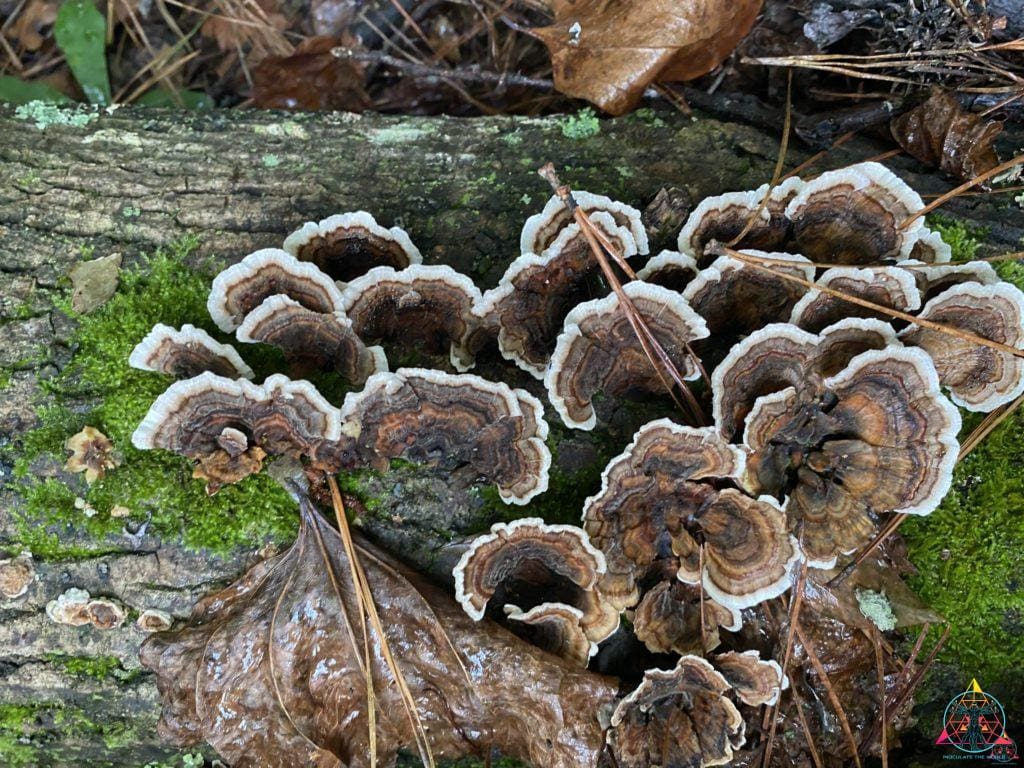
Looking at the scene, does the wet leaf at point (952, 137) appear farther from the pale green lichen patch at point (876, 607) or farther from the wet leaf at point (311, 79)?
the wet leaf at point (311, 79)

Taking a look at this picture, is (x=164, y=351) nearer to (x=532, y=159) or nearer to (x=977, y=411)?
(x=532, y=159)

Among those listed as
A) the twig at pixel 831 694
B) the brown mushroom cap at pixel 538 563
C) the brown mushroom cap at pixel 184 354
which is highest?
the brown mushroom cap at pixel 184 354

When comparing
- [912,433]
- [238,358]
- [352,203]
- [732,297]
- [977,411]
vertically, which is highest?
[352,203]

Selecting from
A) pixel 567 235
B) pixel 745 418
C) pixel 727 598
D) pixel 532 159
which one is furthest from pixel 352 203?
pixel 727 598

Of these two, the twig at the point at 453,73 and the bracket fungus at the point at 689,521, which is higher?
the twig at the point at 453,73

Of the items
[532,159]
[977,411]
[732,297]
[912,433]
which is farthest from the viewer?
[532,159]

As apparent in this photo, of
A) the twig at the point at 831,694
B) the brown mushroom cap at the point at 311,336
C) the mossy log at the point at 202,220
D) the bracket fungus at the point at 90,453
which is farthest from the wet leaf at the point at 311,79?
the twig at the point at 831,694
